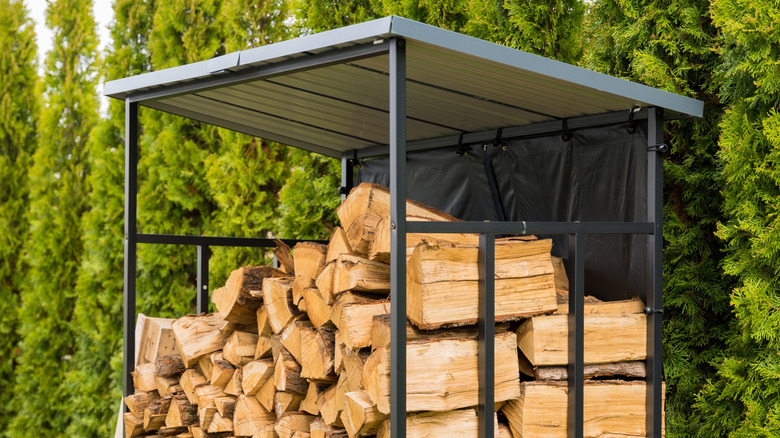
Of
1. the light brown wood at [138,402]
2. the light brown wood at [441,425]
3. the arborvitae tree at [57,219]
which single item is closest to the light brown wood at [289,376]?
the light brown wood at [441,425]

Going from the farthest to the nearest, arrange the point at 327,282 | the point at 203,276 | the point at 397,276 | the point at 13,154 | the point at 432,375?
1. the point at 13,154
2. the point at 203,276
3. the point at 327,282
4. the point at 432,375
5. the point at 397,276

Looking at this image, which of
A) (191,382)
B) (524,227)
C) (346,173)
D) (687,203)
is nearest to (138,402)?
(191,382)

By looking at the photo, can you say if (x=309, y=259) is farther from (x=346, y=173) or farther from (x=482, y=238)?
(x=346, y=173)

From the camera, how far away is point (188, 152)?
5.84 m

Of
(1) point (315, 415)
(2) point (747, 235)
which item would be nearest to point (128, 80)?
(1) point (315, 415)

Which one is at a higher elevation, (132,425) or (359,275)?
(359,275)

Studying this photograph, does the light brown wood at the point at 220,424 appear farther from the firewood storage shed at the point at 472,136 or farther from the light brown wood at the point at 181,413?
the firewood storage shed at the point at 472,136

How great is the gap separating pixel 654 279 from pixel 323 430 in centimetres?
151

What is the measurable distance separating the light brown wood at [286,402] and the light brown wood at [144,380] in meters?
0.91

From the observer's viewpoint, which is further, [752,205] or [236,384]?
[236,384]

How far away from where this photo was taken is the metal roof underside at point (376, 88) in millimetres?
2293

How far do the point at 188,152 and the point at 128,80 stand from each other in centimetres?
273

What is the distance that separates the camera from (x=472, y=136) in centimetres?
388

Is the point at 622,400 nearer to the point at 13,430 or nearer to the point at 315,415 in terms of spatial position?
the point at 315,415
